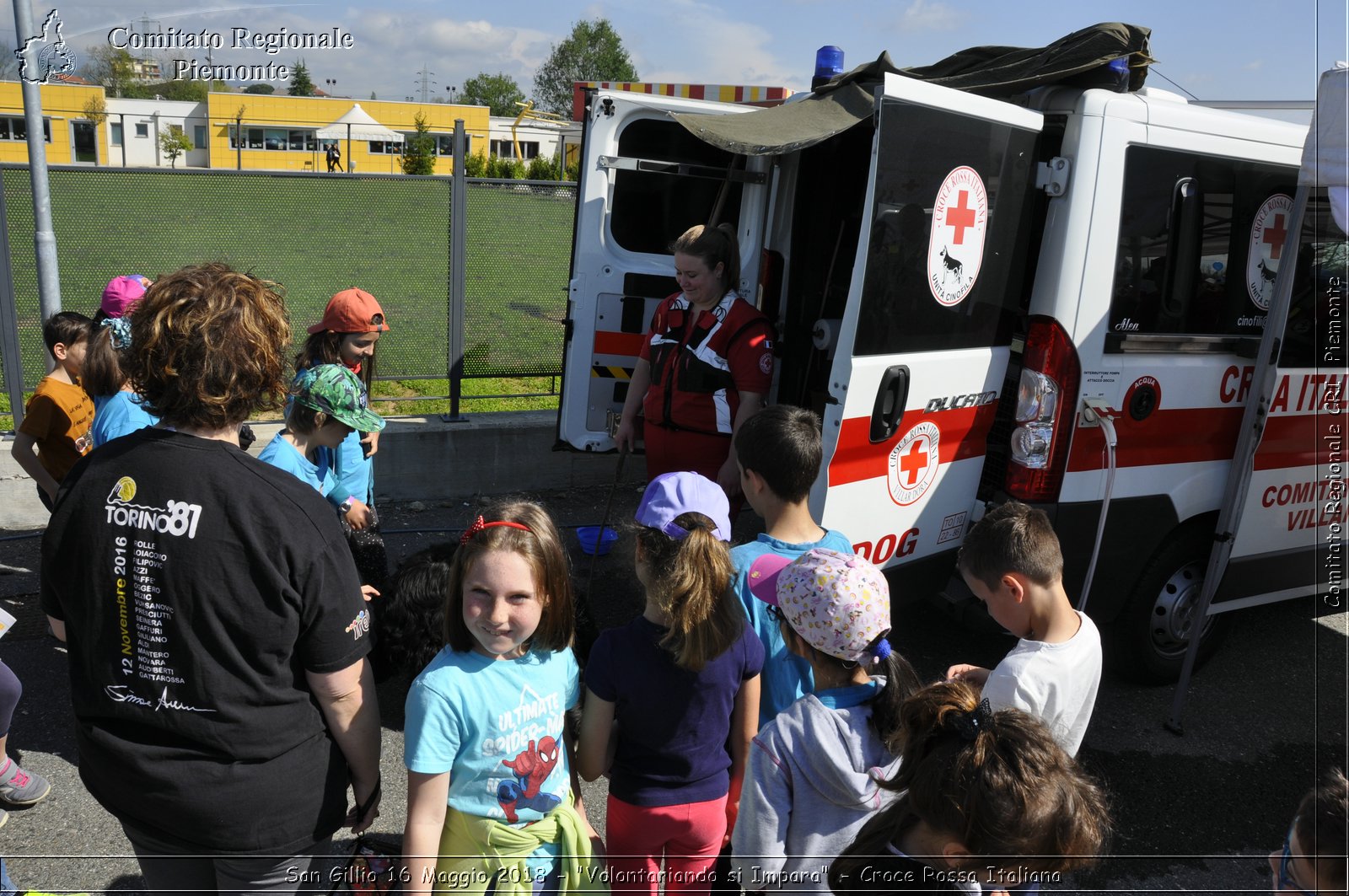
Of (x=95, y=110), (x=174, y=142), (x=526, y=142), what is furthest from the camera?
(x=526, y=142)

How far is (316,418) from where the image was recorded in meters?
3.16

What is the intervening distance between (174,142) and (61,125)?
13.8m

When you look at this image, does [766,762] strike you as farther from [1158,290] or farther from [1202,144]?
[1202,144]

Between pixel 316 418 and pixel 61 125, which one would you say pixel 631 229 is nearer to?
pixel 316 418

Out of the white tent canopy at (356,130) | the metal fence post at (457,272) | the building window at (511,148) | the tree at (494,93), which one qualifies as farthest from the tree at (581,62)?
the metal fence post at (457,272)

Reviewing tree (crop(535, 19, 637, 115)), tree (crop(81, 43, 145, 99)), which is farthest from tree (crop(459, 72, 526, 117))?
tree (crop(81, 43, 145, 99))

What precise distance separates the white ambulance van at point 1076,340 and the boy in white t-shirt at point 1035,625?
34.0 inches

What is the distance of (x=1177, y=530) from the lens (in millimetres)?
4156

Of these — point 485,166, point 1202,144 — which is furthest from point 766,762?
point 485,166

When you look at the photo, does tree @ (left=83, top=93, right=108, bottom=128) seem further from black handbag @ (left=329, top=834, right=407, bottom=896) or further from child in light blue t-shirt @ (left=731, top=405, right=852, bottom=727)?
black handbag @ (left=329, top=834, right=407, bottom=896)

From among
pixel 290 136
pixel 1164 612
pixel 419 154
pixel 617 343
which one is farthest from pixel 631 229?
pixel 419 154

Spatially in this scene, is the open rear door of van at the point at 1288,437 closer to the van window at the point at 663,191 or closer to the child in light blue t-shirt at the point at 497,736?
the van window at the point at 663,191

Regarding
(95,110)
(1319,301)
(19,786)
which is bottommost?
(19,786)

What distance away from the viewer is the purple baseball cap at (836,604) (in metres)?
1.96
